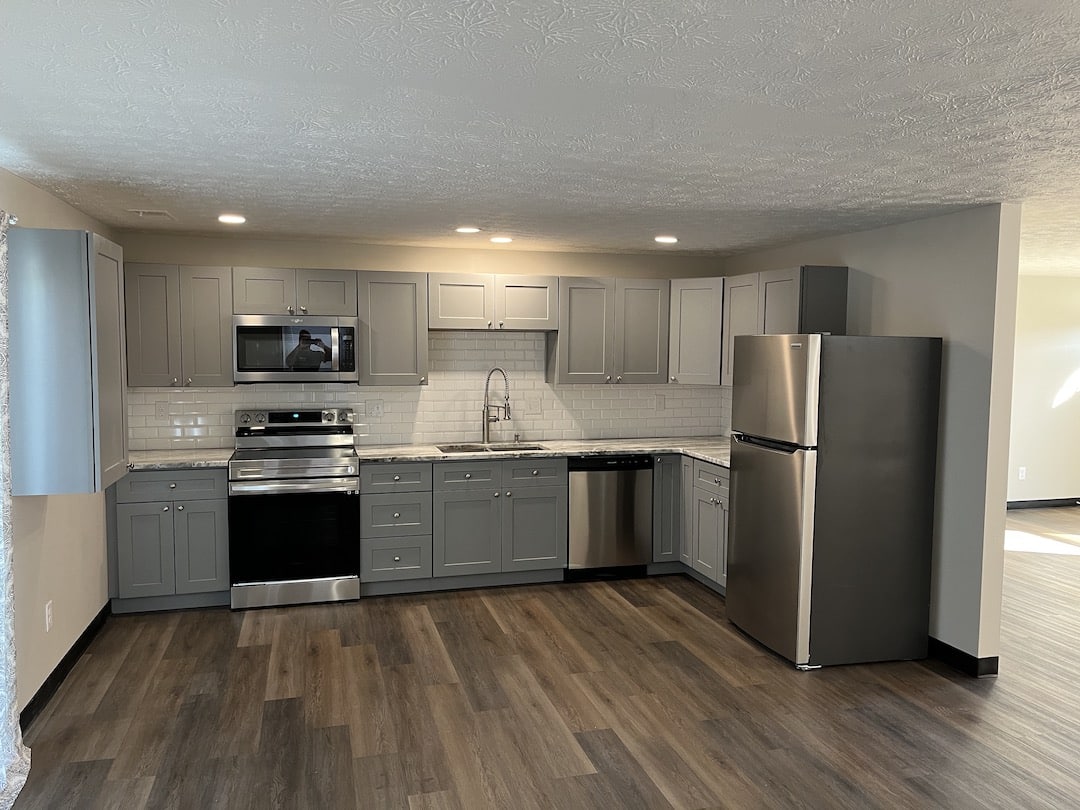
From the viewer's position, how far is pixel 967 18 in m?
1.67

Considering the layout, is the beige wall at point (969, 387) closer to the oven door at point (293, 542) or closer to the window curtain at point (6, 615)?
the oven door at point (293, 542)

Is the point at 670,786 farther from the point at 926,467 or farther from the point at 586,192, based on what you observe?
the point at 586,192

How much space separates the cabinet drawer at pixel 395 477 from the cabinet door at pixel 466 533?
0.14 meters

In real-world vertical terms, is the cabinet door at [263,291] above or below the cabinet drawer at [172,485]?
above

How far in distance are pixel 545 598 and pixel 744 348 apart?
205cm

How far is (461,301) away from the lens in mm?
5535

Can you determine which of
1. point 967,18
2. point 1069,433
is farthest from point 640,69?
point 1069,433

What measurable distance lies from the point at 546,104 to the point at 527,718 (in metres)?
2.57

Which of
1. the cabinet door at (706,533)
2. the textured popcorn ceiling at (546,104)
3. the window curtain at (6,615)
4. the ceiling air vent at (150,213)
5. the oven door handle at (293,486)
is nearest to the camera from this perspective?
the textured popcorn ceiling at (546,104)

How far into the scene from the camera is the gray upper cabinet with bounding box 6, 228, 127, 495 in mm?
2961

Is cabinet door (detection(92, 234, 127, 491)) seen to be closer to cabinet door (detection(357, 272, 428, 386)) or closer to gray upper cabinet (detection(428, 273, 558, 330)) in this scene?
cabinet door (detection(357, 272, 428, 386))

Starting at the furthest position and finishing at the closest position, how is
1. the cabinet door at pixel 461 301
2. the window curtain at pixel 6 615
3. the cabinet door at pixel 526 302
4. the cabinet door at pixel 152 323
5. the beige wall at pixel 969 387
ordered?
the cabinet door at pixel 526 302
the cabinet door at pixel 461 301
the cabinet door at pixel 152 323
the beige wall at pixel 969 387
the window curtain at pixel 6 615

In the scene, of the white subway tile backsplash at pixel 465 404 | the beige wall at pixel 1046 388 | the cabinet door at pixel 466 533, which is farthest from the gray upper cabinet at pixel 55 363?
the beige wall at pixel 1046 388

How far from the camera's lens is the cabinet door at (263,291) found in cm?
514
